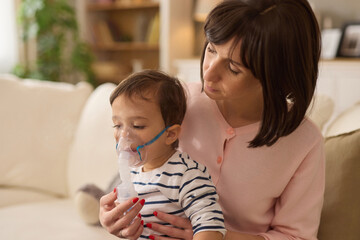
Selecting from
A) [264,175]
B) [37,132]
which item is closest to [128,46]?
[37,132]

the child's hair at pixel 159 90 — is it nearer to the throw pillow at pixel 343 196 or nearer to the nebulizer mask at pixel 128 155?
the nebulizer mask at pixel 128 155

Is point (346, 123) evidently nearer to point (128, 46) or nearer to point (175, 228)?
point (175, 228)

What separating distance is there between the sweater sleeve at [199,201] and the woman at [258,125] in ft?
0.24

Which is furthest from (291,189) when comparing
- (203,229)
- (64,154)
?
(64,154)

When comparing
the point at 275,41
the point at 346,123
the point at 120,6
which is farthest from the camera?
the point at 120,6

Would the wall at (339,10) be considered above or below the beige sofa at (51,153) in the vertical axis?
above

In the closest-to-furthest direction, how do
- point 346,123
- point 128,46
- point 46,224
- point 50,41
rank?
point 346,123, point 46,224, point 50,41, point 128,46

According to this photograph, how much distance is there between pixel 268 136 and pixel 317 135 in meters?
0.15

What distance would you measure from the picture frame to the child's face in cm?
284

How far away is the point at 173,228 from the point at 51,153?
136cm

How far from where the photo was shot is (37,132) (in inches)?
90.4

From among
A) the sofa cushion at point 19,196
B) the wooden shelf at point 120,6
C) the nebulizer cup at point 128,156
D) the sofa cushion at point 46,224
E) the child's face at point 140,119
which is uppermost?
the child's face at point 140,119

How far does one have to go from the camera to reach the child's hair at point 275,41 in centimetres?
97

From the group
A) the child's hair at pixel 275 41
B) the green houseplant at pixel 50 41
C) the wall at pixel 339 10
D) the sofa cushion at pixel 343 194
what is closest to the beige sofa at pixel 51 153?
the sofa cushion at pixel 343 194
